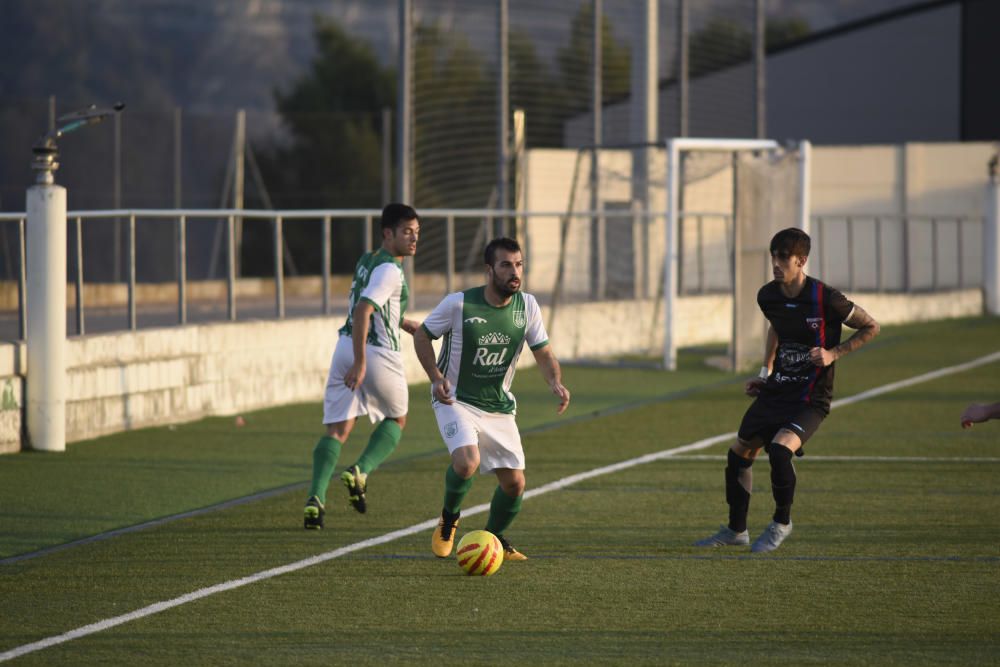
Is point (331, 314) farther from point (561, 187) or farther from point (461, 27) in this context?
point (561, 187)

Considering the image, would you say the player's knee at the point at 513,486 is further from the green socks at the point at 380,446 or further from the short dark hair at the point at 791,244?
the short dark hair at the point at 791,244

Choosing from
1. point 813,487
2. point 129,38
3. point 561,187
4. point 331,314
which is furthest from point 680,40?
point 129,38

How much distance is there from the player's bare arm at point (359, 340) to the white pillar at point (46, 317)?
3.94m

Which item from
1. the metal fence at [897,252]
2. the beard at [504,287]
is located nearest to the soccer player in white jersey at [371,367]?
the beard at [504,287]

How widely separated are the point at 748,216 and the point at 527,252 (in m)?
3.24

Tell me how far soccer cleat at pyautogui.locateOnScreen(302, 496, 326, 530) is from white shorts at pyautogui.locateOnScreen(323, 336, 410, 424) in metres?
0.54

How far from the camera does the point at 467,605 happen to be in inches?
279

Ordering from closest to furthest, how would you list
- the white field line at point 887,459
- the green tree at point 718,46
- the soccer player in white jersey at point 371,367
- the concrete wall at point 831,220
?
the soccer player in white jersey at point 371,367, the white field line at point 887,459, the concrete wall at point 831,220, the green tree at point 718,46

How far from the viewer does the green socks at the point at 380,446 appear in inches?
364

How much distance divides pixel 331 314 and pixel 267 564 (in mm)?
9013

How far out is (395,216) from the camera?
8992 mm

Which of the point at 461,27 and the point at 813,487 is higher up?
the point at 461,27

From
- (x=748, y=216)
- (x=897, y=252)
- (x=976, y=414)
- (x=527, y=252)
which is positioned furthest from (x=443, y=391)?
(x=897, y=252)

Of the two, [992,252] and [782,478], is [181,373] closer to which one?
[782,478]
